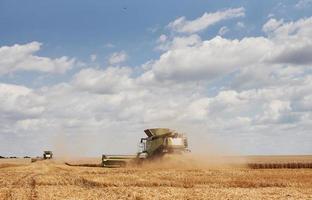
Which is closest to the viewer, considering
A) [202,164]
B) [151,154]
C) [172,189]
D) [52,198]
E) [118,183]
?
[52,198]

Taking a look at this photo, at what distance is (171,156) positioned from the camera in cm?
5788

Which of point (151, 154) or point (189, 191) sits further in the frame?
point (151, 154)

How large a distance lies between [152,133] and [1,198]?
123 ft

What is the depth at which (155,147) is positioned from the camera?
60.4 metres

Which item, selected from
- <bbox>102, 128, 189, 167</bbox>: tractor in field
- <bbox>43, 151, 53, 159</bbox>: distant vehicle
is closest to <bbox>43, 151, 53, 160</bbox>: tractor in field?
<bbox>43, 151, 53, 159</bbox>: distant vehicle

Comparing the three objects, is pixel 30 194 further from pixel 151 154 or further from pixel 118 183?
pixel 151 154

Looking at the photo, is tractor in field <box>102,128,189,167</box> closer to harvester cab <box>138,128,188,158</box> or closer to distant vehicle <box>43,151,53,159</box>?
harvester cab <box>138,128,188,158</box>

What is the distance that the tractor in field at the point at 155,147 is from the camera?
59.4 metres

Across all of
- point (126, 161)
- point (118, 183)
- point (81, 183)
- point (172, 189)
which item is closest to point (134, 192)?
point (172, 189)

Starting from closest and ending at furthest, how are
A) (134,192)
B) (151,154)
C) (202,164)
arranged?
(134,192)
(202,164)
(151,154)

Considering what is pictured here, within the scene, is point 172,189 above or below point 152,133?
below

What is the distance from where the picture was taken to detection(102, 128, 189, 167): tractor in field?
59.4 meters

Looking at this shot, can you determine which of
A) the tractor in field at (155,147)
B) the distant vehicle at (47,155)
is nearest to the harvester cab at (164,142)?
the tractor in field at (155,147)

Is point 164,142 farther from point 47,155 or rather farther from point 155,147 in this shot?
point 47,155
